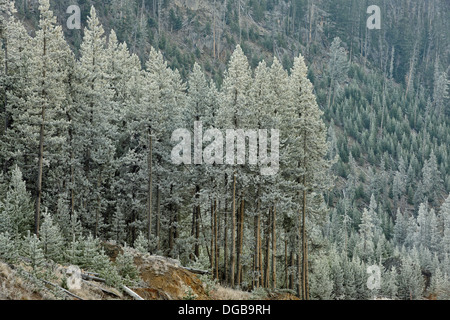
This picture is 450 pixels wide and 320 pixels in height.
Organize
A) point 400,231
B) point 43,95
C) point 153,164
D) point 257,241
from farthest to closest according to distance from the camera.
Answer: point 400,231
point 153,164
point 257,241
point 43,95

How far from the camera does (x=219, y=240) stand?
100 ft

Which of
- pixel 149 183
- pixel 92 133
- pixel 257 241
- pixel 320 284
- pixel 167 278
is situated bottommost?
pixel 320 284

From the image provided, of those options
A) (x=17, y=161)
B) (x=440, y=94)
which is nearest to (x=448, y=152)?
(x=440, y=94)

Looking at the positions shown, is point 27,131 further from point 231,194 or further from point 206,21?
point 206,21

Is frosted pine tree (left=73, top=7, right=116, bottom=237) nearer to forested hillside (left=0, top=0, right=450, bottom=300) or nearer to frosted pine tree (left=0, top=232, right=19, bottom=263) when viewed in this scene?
forested hillside (left=0, top=0, right=450, bottom=300)

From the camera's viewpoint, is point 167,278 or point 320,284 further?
point 320,284

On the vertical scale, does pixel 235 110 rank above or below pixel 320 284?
above

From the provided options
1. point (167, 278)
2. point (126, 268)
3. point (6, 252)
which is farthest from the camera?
point (167, 278)

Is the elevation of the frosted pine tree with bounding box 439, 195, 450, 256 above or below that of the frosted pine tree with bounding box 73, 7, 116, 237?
below

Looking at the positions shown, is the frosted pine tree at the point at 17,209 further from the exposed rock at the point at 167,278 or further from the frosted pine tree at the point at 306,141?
the frosted pine tree at the point at 306,141

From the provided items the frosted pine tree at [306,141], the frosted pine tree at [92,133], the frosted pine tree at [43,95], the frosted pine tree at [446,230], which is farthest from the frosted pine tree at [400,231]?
the frosted pine tree at [43,95]

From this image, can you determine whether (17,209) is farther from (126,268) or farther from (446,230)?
(446,230)

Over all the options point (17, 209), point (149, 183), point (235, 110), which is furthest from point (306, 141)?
point (17, 209)

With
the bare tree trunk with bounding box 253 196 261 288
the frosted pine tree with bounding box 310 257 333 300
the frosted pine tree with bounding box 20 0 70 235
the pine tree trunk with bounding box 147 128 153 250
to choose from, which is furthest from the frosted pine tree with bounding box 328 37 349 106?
the frosted pine tree with bounding box 20 0 70 235
